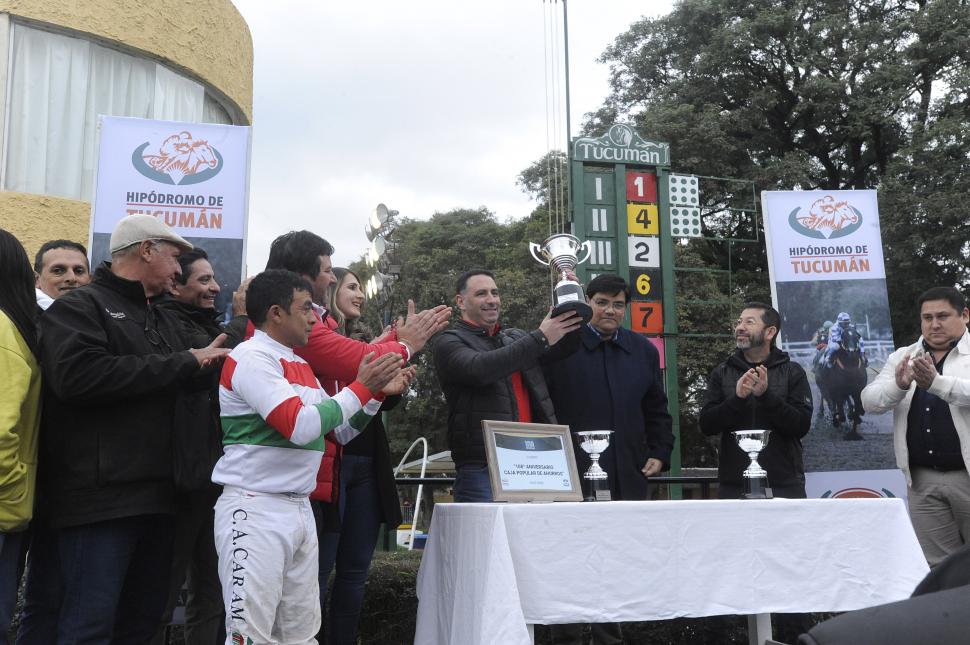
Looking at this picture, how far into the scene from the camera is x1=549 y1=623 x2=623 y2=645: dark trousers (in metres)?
4.14

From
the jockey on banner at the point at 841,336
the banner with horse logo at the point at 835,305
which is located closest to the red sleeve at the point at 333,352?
the banner with horse logo at the point at 835,305

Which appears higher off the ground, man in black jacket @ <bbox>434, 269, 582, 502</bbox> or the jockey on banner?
the jockey on banner

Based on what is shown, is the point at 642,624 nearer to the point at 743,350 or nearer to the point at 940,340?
the point at 743,350

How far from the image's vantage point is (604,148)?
9656mm

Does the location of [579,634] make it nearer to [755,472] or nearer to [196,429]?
[755,472]

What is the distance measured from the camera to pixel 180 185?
6.30 meters

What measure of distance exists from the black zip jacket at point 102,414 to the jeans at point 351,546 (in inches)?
36.1

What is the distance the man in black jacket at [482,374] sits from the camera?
13.5 feet

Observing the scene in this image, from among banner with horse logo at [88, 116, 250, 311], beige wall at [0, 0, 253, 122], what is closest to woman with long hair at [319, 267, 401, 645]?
banner with horse logo at [88, 116, 250, 311]

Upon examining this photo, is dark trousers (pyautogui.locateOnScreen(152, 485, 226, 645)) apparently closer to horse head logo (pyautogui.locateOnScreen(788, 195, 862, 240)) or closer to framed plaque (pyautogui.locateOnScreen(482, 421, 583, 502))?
framed plaque (pyautogui.locateOnScreen(482, 421, 583, 502))

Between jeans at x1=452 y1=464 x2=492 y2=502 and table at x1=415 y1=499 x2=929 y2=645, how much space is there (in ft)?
1.04

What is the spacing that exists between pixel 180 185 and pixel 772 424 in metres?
4.14

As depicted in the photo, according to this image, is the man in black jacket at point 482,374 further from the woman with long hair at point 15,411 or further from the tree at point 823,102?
the tree at point 823,102

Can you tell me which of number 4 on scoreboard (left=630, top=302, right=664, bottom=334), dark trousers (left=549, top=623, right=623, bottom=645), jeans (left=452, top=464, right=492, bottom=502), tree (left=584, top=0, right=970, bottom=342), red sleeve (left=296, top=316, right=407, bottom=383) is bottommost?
dark trousers (left=549, top=623, right=623, bottom=645)
